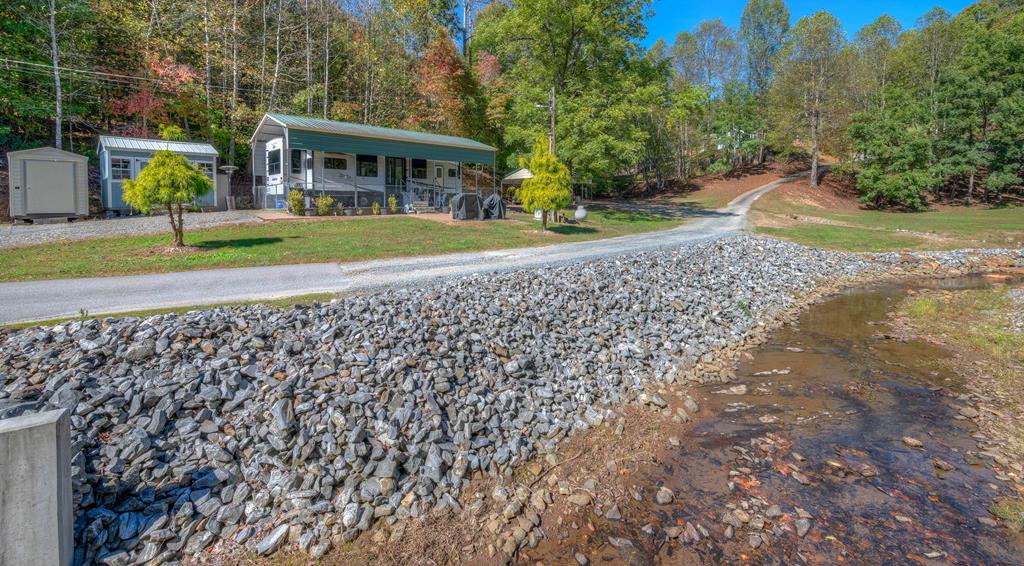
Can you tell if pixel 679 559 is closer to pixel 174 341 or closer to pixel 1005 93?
pixel 174 341

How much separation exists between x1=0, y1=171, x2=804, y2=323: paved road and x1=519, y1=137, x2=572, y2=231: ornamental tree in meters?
4.29

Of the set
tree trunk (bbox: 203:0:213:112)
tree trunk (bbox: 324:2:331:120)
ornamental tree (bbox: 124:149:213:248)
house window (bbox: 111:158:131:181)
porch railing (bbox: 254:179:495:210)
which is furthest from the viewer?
tree trunk (bbox: 324:2:331:120)

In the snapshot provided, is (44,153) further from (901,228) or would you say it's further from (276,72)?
(901,228)

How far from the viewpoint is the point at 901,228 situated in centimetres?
2606

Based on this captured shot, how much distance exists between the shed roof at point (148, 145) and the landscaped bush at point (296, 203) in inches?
198

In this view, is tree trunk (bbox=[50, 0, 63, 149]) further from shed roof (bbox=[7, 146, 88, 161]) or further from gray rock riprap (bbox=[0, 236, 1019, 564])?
gray rock riprap (bbox=[0, 236, 1019, 564])

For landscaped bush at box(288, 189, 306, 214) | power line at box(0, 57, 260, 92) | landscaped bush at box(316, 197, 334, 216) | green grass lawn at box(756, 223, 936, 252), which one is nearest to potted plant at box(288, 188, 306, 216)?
landscaped bush at box(288, 189, 306, 214)

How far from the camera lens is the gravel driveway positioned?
45.3ft

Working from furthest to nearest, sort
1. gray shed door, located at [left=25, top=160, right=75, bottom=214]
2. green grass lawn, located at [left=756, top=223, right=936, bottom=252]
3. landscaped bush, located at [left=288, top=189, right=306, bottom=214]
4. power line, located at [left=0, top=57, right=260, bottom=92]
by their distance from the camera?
power line, located at [left=0, top=57, right=260, bottom=92]
landscaped bush, located at [left=288, top=189, right=306, bottom=214]
green grass lawn, located at [left=756, top=223, right=936, bottom=252]
gray shed door, located at [left=25, top=160, right=75, bottom=214]

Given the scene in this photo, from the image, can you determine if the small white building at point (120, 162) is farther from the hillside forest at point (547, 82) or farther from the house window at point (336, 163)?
the house window at point (336, 163)

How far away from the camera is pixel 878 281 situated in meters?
14.9

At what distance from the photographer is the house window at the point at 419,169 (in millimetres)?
27109

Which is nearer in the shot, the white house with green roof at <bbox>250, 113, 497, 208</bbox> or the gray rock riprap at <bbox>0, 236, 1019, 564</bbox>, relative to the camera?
the gray rock riprap at <bbox>0, 236, 1019, 564</bbox>

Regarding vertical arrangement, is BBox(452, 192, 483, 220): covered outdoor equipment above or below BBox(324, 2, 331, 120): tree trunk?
below
